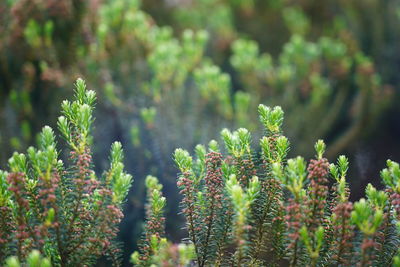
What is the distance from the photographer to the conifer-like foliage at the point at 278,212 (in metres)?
1.18

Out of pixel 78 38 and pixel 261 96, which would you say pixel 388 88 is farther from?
pixel 78 38

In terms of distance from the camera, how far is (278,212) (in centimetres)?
134

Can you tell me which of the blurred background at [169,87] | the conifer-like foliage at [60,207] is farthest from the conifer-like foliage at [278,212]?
the blurred background at [169,87]

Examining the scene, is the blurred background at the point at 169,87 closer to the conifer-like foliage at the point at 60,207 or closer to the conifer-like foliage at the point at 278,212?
the conifer-like foliage at the point at 278,212

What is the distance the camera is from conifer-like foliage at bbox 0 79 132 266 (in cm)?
120

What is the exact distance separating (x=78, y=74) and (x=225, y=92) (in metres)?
1.01

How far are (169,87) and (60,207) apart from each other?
1.59 metres

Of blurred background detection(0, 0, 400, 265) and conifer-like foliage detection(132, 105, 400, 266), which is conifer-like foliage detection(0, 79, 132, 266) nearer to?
conifer-like foliage detection(132, 105, 400, 266)

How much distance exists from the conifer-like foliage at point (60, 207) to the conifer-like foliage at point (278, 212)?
0.54 ft

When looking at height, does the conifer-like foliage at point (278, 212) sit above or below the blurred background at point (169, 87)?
below

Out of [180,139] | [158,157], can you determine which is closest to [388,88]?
[180,139]

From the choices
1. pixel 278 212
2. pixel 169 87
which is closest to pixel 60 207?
pixel 278 212

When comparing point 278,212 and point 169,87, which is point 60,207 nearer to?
point 278,212

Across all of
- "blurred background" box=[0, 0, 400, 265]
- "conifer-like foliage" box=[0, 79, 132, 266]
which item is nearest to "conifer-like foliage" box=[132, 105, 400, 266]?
"conifer-like foliage" box=[0, 79, 132, 266]
